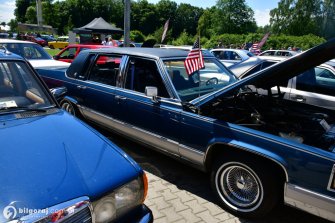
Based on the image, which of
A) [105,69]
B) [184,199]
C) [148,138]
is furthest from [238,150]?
[105,69]

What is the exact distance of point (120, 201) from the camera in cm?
199

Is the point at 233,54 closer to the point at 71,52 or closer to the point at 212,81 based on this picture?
the point at 71,52

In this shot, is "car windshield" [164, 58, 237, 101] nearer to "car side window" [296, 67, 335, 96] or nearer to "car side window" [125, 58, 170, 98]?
"car side window" [125, 58, 170, 98]

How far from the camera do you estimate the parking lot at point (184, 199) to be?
3219 mm

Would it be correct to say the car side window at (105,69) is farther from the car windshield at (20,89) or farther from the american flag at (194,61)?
the car windshield at (20,89)

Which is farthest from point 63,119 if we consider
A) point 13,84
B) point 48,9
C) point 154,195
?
point 48,9

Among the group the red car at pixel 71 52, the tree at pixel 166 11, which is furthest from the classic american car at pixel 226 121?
the tree at pixel 166 11

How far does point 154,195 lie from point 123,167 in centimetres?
159

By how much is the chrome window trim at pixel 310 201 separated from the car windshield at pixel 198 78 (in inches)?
66.1

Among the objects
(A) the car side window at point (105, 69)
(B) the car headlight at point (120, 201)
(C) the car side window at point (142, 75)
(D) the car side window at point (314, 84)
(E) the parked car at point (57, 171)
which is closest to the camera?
(E) the parked car at point (57, 171)

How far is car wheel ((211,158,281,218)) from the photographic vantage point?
9.70ft

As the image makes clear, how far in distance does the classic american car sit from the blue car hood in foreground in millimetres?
1316

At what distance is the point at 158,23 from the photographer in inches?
3782

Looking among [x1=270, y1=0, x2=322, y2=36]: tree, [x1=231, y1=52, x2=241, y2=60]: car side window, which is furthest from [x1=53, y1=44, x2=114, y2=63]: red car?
[x1=270, y1=0, x2=322, y2=36]: tree
